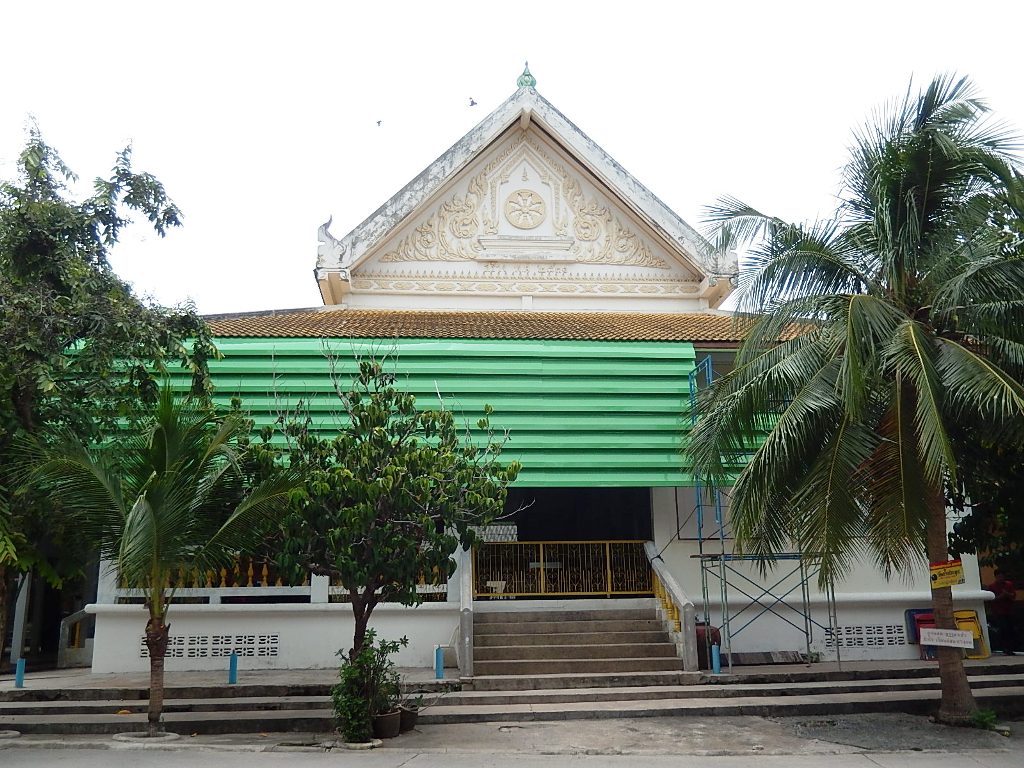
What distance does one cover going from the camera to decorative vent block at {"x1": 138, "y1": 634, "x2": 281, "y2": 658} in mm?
13273

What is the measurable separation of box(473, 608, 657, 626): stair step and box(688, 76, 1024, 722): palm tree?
3.85m

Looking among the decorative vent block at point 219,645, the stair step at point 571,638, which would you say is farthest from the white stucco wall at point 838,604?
the decorative vent block at point 219,645

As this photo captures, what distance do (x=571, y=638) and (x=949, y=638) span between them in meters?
5.31

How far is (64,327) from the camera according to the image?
9492 millimetres

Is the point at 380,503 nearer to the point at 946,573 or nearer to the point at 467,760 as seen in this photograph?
the point at 467,760

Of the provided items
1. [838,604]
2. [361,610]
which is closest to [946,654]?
[838,604]

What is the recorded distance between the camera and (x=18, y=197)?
987 cm

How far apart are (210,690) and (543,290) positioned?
9449 mm

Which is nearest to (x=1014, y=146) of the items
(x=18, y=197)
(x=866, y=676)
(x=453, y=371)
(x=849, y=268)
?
(x=849, y=268)

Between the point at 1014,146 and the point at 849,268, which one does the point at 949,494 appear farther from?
the point at 1014,146

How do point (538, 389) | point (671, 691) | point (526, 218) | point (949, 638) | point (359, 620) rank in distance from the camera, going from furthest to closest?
1. point (526, 218)
2. point (538, 389)
3. point (671, 691)
4. point (359, 620)
5. point (949, 638)

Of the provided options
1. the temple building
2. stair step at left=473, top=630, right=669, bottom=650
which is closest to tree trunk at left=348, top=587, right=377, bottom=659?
the temple building

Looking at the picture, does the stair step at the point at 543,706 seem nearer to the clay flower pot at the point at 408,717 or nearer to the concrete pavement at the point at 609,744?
the concrete pavement at the point at 609,744

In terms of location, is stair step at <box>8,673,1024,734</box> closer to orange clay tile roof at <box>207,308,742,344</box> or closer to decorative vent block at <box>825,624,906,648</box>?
decorative vent block at <box>825,624,906,648</box>
